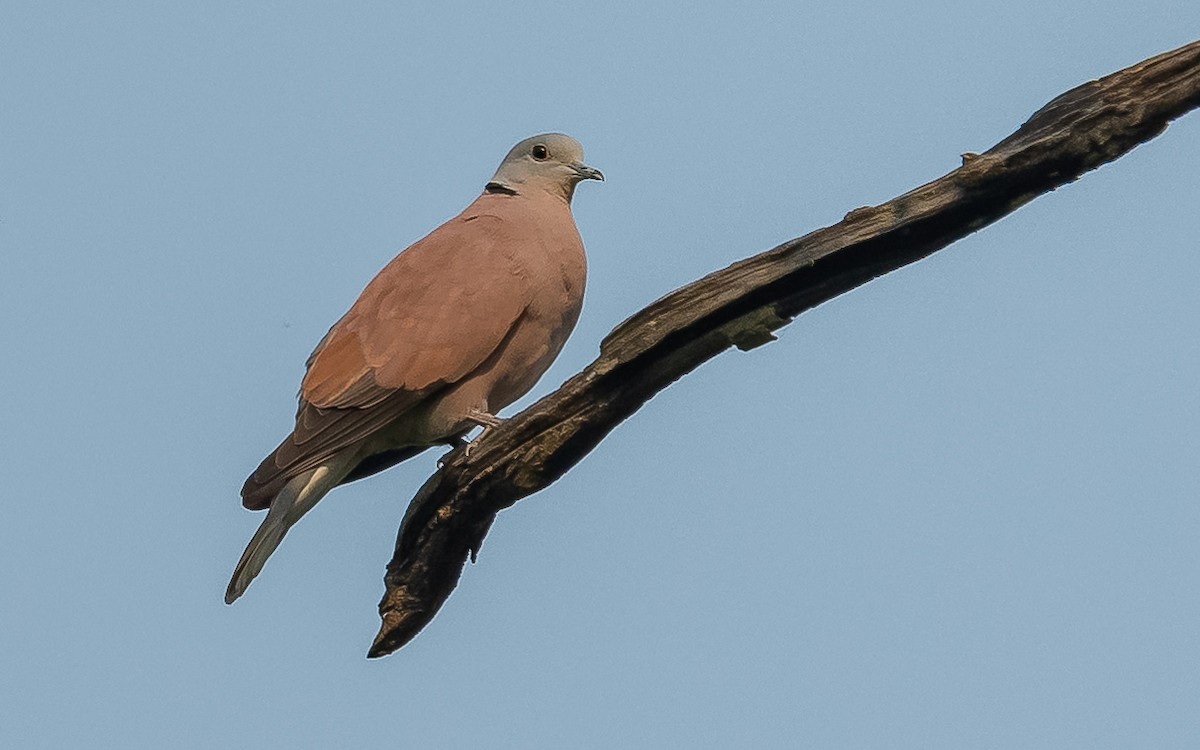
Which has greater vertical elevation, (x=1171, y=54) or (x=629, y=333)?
(x=1171, y=54)

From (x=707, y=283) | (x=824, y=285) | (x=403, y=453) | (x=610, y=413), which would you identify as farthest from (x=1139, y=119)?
(x=403, y=453)

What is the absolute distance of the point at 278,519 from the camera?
569 centimetres

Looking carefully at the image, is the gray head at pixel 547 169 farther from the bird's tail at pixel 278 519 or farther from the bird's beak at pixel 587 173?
the bird's tail at pixel 278 519

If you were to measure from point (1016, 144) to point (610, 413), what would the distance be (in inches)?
56.7

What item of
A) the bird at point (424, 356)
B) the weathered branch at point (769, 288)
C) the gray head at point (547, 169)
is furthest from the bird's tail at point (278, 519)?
the gray head at point (547, 169)

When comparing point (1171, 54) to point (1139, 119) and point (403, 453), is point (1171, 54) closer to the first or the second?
point (1139, 119)

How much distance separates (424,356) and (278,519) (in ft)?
2.64

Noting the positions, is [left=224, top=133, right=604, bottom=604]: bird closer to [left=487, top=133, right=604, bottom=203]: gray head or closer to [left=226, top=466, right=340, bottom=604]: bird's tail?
[left=226, top=466, right=340, bottom=604]: bird's tail

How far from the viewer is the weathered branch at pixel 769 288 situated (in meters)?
4.38

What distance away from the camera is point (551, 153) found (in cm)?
730

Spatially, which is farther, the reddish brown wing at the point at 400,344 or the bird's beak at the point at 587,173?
the bird's beak at the point at 587,173

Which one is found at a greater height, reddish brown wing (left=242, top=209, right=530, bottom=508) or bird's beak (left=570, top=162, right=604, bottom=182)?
bird's beak (left=570, top=162, right=604, bottom=182)

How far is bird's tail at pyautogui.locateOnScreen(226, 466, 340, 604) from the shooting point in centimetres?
558

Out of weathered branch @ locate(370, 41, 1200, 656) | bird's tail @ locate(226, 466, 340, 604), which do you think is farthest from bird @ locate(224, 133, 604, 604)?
weathered branch @ locate(370, 41, 1200, 656)
